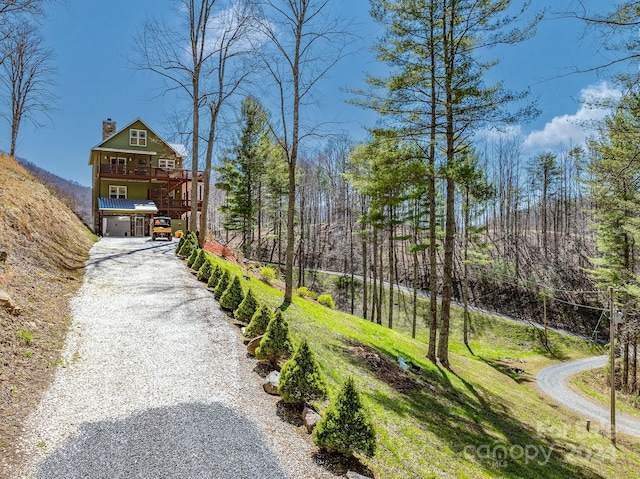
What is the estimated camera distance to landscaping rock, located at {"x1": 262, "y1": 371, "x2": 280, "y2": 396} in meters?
5.80

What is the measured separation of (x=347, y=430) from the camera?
434 centimetres

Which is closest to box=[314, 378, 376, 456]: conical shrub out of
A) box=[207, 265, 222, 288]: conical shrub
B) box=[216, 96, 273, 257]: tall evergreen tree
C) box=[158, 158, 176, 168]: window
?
box=[207, 265, 222, 288]: conical shrub

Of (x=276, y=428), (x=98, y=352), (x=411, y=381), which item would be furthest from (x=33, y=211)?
(x=411, y=381)

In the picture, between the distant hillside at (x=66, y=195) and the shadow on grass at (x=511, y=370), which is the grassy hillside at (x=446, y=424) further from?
the distant hillside at (x=66, y=195)

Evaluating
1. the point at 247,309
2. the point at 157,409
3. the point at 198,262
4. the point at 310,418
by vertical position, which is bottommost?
the point at 310,418

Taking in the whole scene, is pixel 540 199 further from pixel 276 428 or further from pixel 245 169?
pixel 276 428

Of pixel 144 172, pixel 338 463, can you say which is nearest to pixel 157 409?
pixel 338 463

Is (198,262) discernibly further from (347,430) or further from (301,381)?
(347,430)

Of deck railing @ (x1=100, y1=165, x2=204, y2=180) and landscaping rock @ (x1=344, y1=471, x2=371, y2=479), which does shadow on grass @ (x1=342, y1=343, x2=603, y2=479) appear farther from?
deck railing @ (x1=100, y1=165, x2=204, y2=180)

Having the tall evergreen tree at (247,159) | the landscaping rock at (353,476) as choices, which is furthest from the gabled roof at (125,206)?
the landscaping rock at (353,476)

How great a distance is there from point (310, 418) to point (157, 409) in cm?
221

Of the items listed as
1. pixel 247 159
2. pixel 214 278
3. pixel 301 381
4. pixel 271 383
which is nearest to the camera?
pixel 301 381

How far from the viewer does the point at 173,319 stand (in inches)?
338

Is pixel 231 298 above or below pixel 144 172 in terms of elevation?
below
